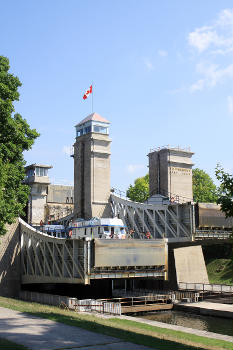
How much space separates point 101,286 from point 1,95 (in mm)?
29289

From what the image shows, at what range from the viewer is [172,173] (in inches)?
2447

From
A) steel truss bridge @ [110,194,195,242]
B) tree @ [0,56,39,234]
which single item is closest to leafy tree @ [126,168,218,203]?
steel truss bridge @ [110,194,195,242]

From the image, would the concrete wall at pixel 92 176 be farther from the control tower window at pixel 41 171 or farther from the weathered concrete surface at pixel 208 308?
the weathered concrete surface at pixel 208 308

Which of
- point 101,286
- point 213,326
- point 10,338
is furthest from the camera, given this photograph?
point 101,286

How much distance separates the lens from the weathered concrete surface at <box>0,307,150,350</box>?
17.6 meters

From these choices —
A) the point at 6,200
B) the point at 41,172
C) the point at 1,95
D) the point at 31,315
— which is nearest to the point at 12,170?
the point at 6,200

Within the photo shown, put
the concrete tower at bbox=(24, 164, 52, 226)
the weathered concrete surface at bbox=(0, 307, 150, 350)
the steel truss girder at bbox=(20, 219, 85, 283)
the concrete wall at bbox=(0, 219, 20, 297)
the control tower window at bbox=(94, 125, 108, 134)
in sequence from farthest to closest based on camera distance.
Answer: the concrete tower at bbox=(24, 164, 52, 226)
the control tower window at bbox=(94, 125, 108, 134)
the concrete wall at bbox=(0, 219, 20, 297)
the steel truss girder at bbox=(20, 219, 85, 283)
the weathered concrete surface at bbox=(0, 307, 150, 350)

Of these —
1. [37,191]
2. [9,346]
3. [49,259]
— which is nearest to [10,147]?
[49,259]

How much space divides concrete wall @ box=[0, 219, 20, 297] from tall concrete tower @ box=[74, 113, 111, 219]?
1249 centimetres

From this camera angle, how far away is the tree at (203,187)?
87650 mm

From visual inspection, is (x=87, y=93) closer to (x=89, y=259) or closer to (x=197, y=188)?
(x=89, y=259)

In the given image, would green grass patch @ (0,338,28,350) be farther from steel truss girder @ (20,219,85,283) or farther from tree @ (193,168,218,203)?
tree @ (193,168,218,203)

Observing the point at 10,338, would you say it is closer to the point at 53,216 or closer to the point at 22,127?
the point at 22,127

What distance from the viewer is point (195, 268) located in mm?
55031
